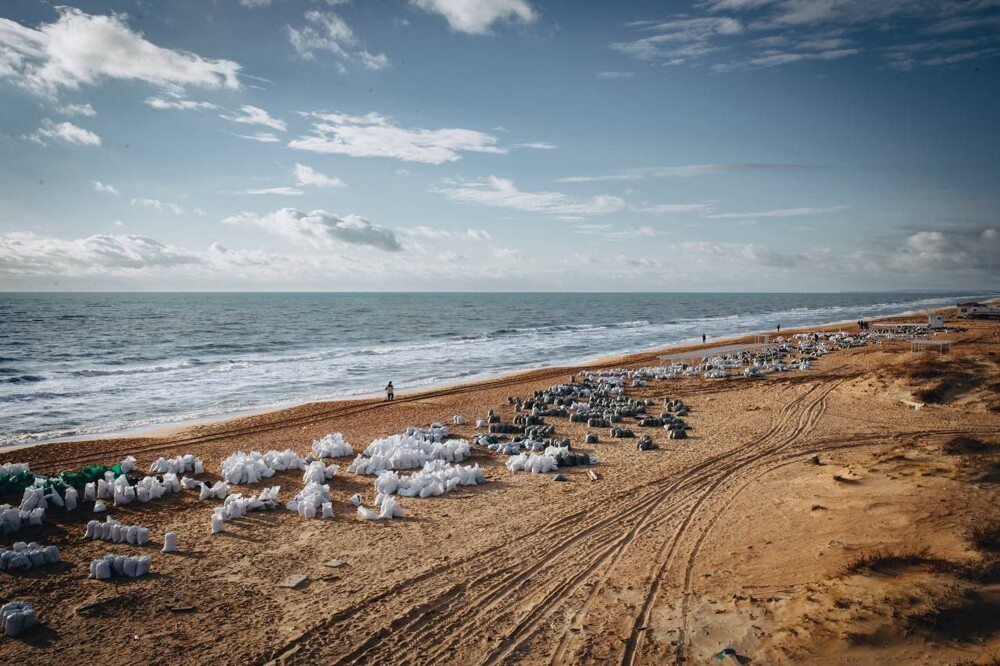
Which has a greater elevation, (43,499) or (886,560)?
(886,560)

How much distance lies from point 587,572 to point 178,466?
10.4 meters

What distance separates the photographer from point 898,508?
8508 millimetres

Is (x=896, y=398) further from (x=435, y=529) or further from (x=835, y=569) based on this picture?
(x=435, y=529)

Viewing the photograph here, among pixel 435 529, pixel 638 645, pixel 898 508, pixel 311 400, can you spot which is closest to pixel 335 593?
pixel 435 529

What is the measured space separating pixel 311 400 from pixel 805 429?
1983 centimetres

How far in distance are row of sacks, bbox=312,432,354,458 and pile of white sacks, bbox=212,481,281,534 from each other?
3681mm

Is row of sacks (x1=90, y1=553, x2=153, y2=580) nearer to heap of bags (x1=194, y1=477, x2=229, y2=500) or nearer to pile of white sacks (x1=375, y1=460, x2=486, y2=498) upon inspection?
heap of bags (x1=194, y1=477, x2=229, y2=500)

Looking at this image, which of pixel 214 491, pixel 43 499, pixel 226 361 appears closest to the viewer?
pixel 43 499

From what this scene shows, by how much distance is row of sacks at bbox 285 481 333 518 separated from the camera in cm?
1063

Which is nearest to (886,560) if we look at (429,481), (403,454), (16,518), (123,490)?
(429,481)

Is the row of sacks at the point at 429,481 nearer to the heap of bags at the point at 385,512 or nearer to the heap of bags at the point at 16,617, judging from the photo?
the heap of bags at the point at 385,512

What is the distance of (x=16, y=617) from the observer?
261 inches

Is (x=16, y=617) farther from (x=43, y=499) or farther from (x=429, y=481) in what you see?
(x=429, y=481)

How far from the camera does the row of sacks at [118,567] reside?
8.00 meters
